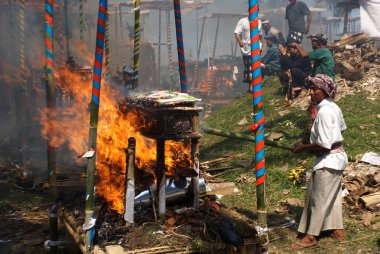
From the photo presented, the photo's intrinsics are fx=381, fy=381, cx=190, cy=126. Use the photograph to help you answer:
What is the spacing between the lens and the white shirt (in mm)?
5801

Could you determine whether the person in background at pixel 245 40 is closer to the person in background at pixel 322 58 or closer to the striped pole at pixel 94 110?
the person in background at pixel 322 58

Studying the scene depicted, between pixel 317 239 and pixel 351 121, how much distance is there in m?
5.59

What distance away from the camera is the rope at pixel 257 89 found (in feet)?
17.1

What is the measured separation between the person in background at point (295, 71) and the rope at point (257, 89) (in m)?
8.72

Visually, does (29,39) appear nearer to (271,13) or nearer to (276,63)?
(276,63)

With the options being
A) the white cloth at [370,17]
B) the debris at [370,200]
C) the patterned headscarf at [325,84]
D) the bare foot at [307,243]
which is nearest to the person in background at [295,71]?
the white cloth at [370,17]

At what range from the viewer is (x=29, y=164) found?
10914mm

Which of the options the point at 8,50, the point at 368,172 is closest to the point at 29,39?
the point at 8,50

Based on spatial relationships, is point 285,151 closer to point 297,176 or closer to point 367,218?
point 297,176

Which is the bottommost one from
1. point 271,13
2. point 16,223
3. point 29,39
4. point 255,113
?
point 16,223

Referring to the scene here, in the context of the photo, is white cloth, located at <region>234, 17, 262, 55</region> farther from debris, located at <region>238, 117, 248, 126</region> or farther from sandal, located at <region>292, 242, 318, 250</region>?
sandal, located at <region>292, 242, 318, 250</region>

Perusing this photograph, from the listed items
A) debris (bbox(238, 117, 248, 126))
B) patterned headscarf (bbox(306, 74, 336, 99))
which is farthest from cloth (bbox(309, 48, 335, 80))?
patterned headscarf (bbox(306, 74, 336, 99))

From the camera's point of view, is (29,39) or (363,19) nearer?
(363,19)

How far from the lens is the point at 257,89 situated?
17.7 ft
